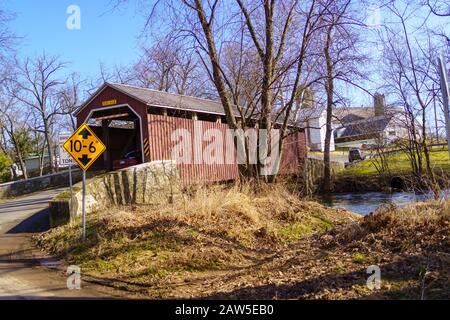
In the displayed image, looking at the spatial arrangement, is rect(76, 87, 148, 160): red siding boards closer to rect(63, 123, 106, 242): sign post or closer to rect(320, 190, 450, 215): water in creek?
rect(63, 123, 106, 242): sign post

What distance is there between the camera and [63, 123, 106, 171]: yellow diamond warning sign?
394 inches

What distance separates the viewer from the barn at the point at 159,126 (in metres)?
19.3

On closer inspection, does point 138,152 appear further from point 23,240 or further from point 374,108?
point 374,108

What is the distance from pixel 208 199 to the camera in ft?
34.3

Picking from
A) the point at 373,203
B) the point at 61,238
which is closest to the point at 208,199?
the point at 61,238

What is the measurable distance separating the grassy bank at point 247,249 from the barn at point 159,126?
787 centimetres

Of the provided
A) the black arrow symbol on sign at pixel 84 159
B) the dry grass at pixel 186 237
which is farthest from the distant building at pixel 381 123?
the black arrow symbol on sign at pixel 84 159

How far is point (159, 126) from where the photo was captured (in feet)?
64.5

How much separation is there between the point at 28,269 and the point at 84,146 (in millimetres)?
2946

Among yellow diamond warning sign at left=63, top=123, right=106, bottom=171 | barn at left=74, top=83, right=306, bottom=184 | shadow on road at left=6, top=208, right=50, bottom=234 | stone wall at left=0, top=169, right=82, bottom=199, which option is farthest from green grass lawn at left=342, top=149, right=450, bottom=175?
yellow diamond warning sign at left=63, top=123, right=106, bottom=171

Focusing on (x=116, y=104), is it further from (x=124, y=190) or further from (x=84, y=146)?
(x=84, y=146)

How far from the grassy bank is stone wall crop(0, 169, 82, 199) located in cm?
1296

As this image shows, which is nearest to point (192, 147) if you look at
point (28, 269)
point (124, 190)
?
point (124, 190)

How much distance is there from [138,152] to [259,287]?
15966 millimetres
